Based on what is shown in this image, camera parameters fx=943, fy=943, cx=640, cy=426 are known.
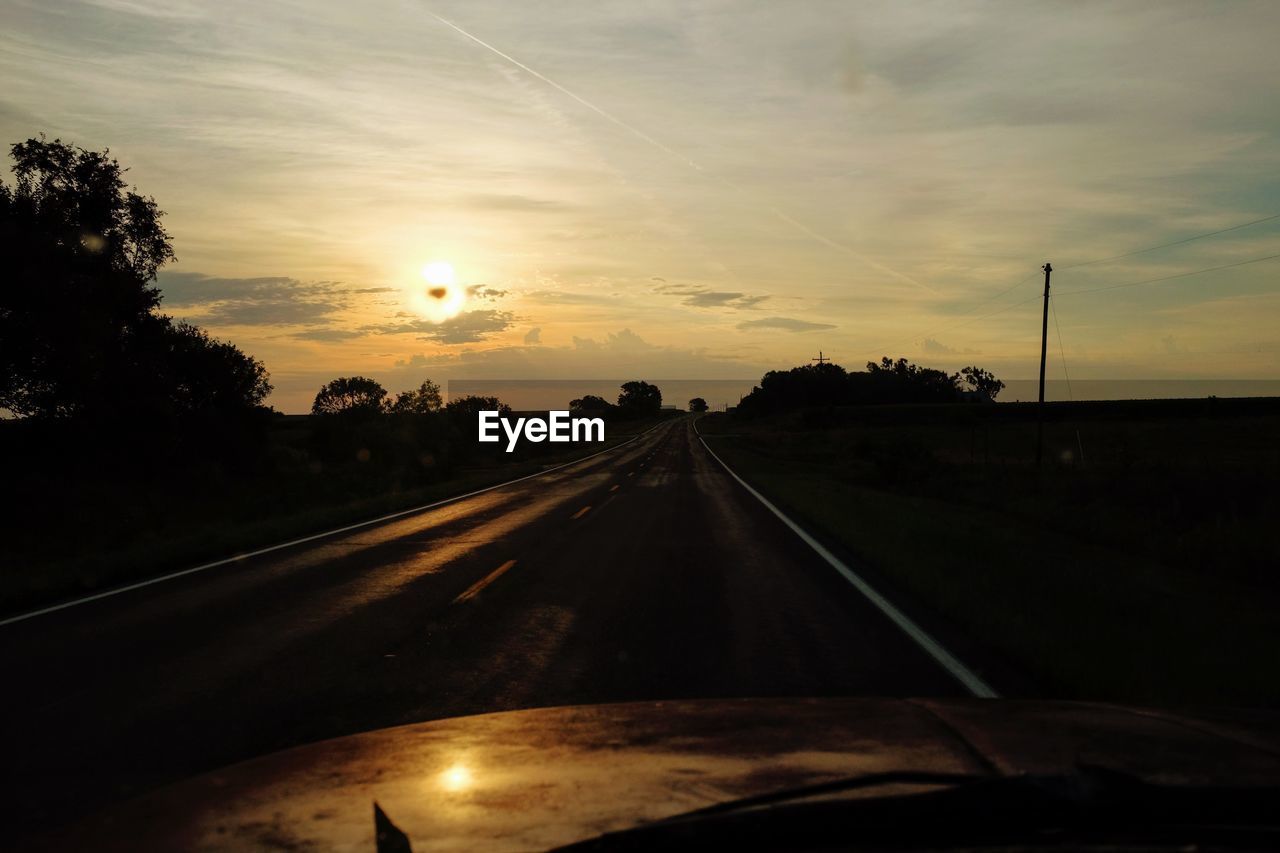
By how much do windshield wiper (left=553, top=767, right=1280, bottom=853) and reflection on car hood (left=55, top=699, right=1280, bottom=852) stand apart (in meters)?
0.13

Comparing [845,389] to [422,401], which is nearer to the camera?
[422,401]

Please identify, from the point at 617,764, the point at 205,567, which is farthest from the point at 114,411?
the point at 617,764

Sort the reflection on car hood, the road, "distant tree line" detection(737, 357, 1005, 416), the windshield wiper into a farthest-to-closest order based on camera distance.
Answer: "distant tree line" detection(737, 357, 1005, 416) → the road → the reflection on car hood → the windshield wiper

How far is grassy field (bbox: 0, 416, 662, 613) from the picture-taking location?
1318cm

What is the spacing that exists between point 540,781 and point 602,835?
719 millimetres

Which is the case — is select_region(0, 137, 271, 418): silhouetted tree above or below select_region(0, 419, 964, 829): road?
above

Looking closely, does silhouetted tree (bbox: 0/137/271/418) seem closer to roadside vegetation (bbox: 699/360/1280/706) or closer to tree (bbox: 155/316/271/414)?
Answer: tree (bbox: 155/316/271/414)

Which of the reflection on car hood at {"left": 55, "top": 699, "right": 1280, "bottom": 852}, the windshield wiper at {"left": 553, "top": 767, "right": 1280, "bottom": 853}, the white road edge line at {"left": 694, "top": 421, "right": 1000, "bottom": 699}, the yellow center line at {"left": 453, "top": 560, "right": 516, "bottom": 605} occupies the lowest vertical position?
the yellow center line at {"left": 453, "top": 560, "right": 516, "bottom": 605}

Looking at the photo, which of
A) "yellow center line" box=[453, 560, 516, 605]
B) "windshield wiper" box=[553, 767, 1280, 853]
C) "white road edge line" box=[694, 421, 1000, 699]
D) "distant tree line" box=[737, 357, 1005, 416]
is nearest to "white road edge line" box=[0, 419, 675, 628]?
"yellow center line" box=[453, 560, 516, 605]

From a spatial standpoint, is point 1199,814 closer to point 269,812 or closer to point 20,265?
point 269,812

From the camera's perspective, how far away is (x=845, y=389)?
16875 centimetres

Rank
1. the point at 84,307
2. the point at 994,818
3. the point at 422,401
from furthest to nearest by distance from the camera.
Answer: the point at 422,401
the point at 84,307
the point at 994,818

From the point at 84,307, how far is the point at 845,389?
14645 centimetres

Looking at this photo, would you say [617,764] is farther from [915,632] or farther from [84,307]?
[84,307]
